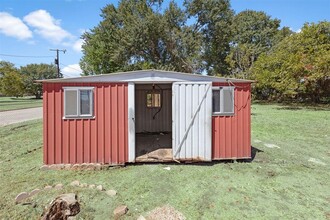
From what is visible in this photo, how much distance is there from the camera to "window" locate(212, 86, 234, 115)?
6363 millimetres

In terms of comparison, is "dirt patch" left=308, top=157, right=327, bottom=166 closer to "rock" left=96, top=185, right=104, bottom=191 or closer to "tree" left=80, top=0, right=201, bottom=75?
"rock" left=96, top=185, right=104, bottom=191

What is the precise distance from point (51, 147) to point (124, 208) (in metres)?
3.04

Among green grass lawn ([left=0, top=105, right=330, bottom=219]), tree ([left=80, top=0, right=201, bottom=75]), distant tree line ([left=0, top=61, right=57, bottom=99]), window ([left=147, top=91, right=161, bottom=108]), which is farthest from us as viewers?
distant tree line ([left=0, top=61, right=57, bottom=99])

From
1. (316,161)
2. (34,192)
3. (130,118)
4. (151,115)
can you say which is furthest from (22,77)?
(316,161)

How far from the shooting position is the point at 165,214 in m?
3.81

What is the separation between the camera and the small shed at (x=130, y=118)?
19.4ft

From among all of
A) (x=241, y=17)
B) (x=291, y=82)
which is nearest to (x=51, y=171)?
(x=291, y=82)

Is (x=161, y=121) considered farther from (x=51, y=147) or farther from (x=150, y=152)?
(x=51, y=147)

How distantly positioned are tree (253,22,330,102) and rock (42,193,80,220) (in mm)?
17091

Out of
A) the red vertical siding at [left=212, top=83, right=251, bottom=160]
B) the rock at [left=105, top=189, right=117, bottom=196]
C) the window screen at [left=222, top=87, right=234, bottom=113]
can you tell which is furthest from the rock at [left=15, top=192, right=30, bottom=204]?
the window screen at [left=222, top=87, right=234, bottom=113]

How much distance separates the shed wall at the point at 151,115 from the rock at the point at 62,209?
6.40 m

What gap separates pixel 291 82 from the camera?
18.9 metres

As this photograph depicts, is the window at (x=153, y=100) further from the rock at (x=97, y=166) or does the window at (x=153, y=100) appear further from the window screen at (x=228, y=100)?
the rock at (x=97, y=166)

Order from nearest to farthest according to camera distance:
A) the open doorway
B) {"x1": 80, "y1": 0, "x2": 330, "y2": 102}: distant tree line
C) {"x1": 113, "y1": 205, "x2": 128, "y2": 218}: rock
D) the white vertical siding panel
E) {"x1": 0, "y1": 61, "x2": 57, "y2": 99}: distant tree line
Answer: {"x1": 113, "y1": 205, "x2": 128, "y2": 218}: rock
the white vertical siding panel
the open doorway
{"x1": 80, "y1": 0, "x2": 330, "y2": 102}: distant tree line
{"x1": 0, "y1": 61, "x2": 57, "y2": 99}: distant tree line
